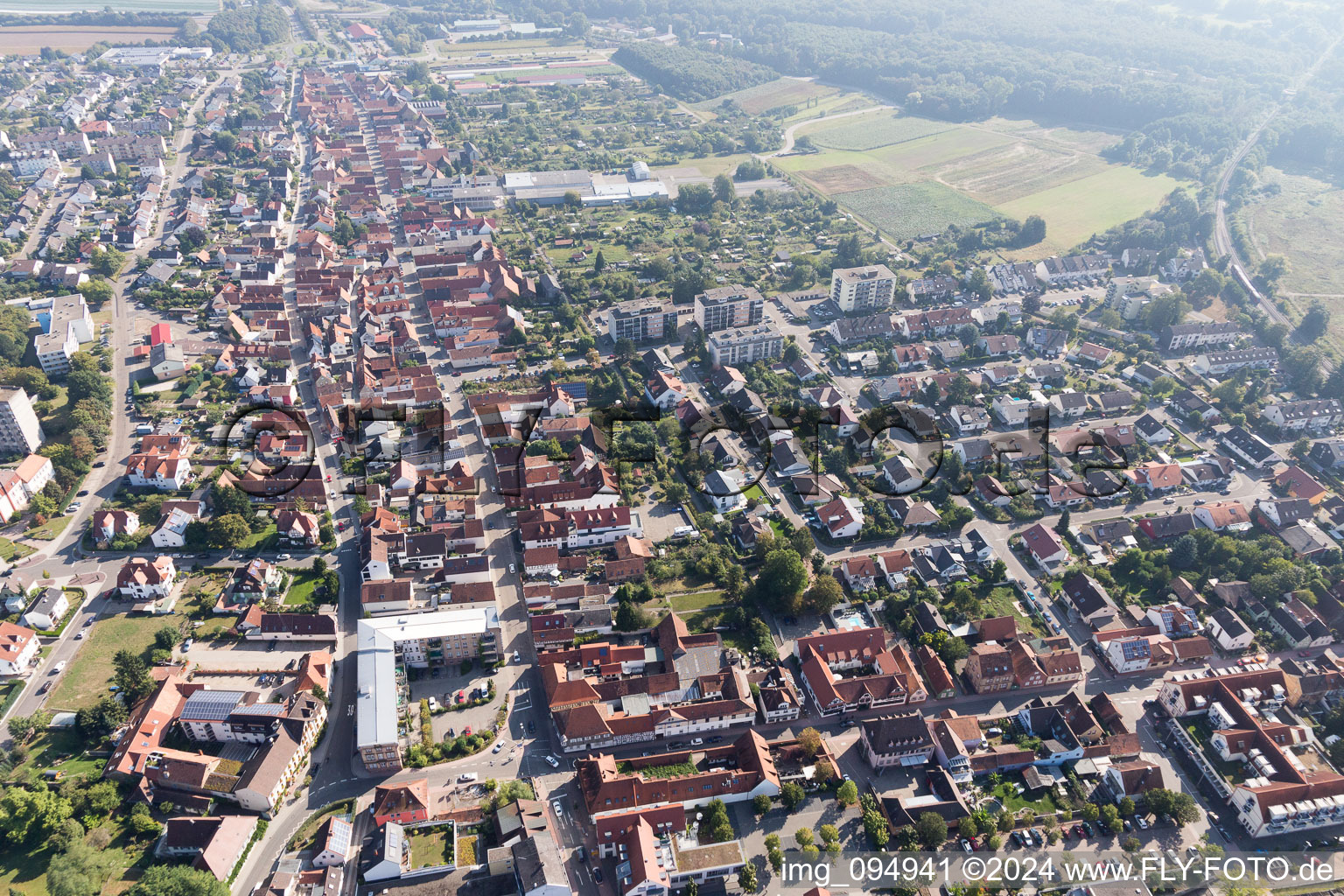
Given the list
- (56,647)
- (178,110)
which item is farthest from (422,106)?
(56,647)

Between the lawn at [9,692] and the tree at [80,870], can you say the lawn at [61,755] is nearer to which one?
the lawn at [9,692]

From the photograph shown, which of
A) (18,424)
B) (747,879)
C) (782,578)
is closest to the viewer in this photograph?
(747,879)

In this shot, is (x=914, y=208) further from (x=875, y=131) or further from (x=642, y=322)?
(x=642, y=322)

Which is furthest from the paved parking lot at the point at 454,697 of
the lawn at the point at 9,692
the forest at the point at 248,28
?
the forest at the point at 248,28

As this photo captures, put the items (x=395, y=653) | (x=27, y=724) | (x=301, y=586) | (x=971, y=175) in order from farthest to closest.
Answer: (x=971, y=175) → (x=301, y=586) → (x=395, y=653) → (x=27, y=724)

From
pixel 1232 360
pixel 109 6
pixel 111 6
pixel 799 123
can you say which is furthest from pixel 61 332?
pixel 111 6
